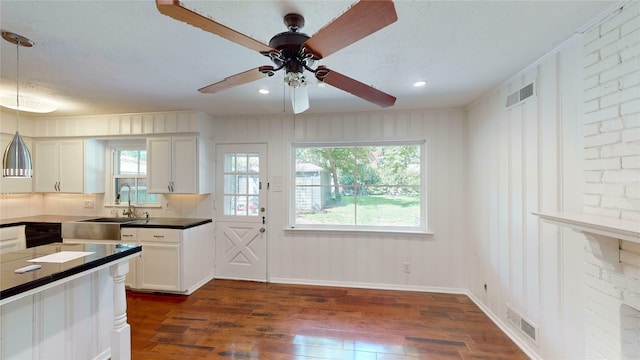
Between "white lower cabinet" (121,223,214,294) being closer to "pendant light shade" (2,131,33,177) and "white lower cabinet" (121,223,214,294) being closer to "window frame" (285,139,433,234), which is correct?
"window frame" (285,139,433,234)

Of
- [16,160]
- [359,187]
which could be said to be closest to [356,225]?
[359,187]

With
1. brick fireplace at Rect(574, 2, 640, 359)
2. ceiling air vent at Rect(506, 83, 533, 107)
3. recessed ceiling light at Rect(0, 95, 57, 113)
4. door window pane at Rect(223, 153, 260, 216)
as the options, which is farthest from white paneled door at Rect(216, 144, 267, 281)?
brick fireplace at Rect(574, 2, 640, 359)

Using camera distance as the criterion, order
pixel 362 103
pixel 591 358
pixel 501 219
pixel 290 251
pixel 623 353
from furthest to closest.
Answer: pixel 290 251 → pixel 362 103 → pixel 501 219 → pixel 591 358 → pixel 623 353

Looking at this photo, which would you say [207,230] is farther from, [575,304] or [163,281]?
[575,304]

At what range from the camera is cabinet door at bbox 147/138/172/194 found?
141 inches

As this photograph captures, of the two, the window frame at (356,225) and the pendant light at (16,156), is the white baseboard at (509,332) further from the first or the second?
the pendant light at (16,156)

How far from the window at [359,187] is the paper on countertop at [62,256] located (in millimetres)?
2350

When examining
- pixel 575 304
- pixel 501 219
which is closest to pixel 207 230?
pixel 501 219

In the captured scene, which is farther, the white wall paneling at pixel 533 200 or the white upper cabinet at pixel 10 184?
the white upper cabinet at pixel 10 184

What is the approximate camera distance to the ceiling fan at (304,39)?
911 mm

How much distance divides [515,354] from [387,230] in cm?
173

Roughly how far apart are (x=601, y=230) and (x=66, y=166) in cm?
574

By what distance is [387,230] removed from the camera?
353 centimetres

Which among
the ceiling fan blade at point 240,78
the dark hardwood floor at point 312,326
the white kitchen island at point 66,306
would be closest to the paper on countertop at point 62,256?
the white kitchen island at point 66,306
